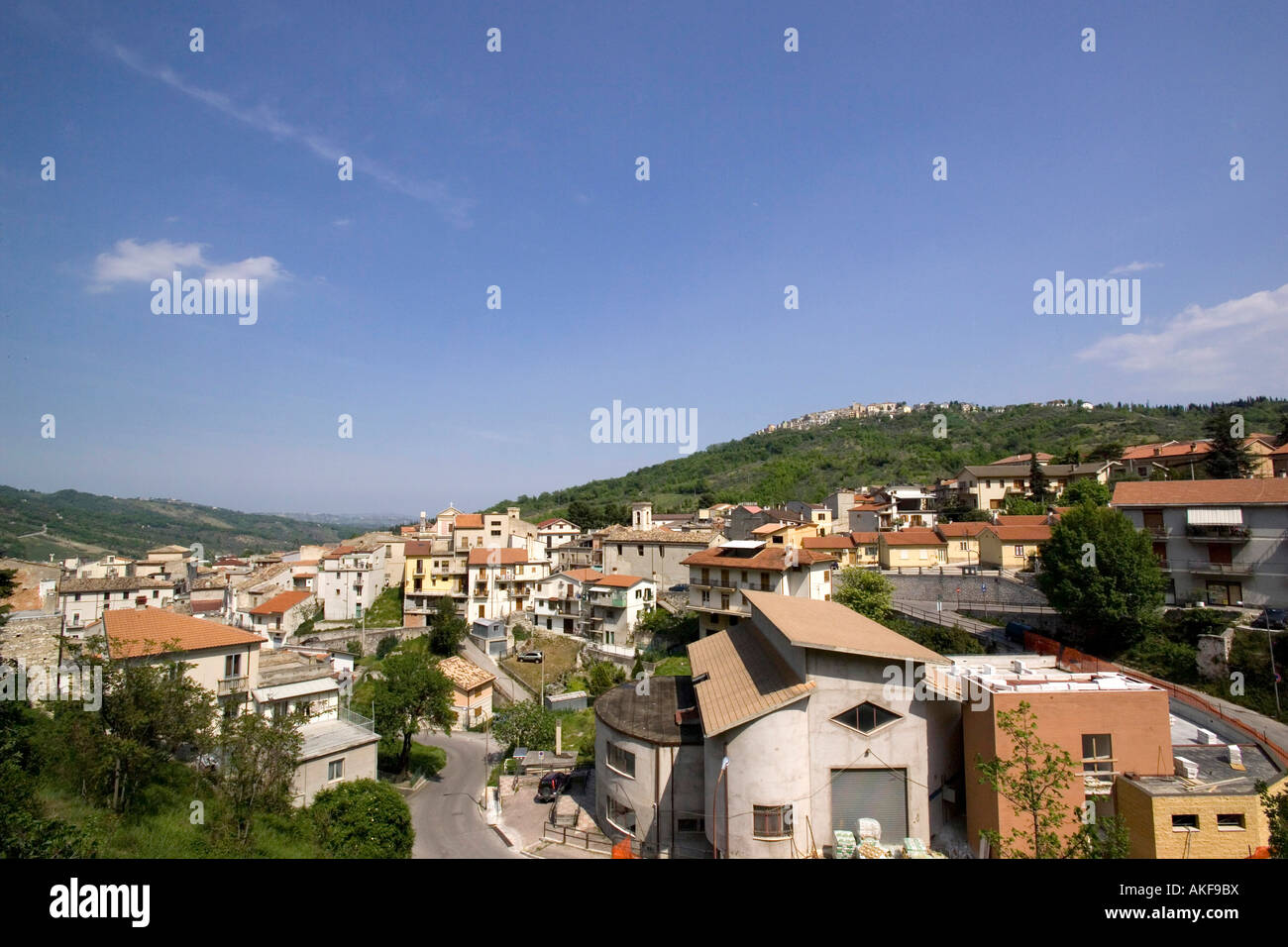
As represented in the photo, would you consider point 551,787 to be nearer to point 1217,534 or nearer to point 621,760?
point 621,760

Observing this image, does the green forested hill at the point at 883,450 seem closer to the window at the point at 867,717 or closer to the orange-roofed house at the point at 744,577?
the orange-roofed house at the point at 744,577

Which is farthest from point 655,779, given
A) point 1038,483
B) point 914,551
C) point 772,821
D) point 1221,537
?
point 1038,483

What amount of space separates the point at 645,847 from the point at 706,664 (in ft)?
14.2

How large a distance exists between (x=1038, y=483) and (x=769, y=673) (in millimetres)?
39315

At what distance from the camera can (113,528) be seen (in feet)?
374

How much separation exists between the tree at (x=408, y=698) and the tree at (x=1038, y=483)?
40367 mm

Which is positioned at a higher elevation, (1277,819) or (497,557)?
(1277,819)

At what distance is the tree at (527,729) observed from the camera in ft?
71.6

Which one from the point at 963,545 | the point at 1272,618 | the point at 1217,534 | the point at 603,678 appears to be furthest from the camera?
the point at 963,545

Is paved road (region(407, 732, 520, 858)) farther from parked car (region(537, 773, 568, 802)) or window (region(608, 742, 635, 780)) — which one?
window (region(608, 742, 635, 780))

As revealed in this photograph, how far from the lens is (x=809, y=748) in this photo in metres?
11.1

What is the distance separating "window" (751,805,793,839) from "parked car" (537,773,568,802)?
26.6 ft
